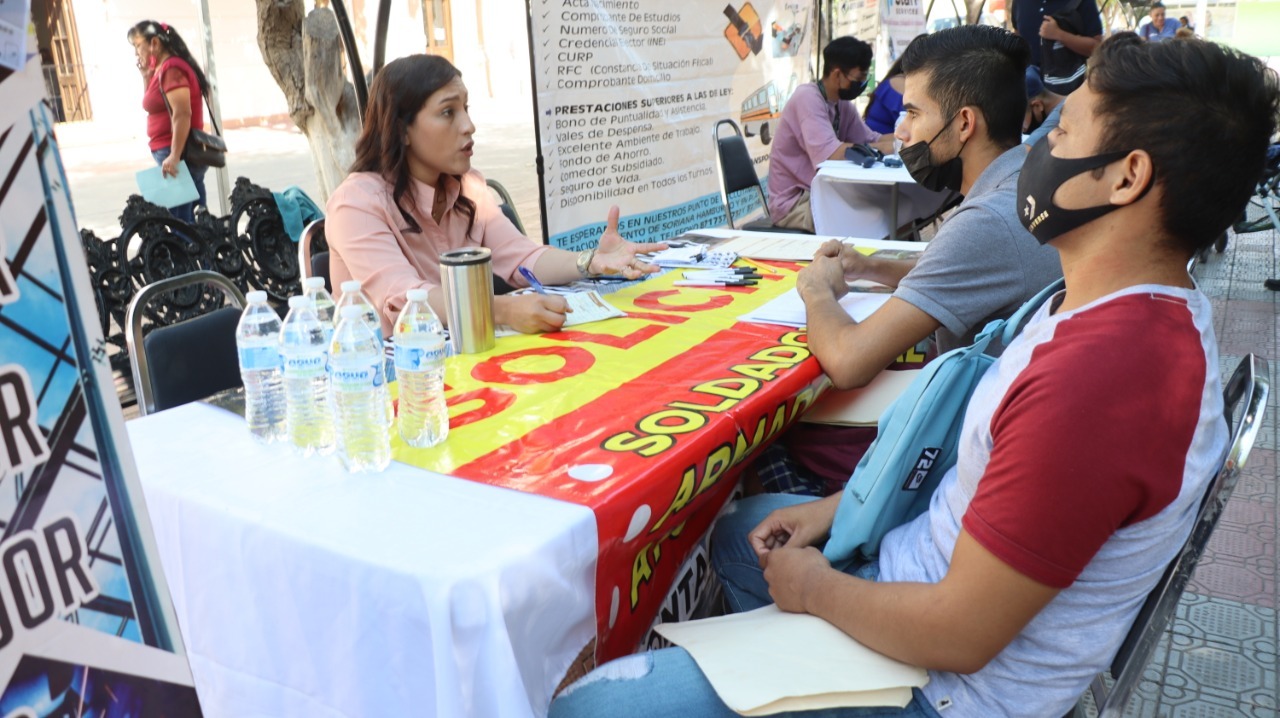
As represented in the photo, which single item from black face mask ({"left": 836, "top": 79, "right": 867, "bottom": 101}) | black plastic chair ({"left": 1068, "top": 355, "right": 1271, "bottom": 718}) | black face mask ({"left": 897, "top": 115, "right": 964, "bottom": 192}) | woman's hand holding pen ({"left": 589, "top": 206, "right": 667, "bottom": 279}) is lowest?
black plastic chair ({"left": 1068, "top": 355, "right": 1271, "bottom": 718})

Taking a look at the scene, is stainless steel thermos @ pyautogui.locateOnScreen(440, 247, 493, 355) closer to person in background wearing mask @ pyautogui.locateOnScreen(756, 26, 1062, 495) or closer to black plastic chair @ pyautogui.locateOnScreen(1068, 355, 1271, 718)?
person in background wearing mask @ pyautogui.locateOnScreen(756, 26, 1062, 495)

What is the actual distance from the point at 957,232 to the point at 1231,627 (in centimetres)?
142

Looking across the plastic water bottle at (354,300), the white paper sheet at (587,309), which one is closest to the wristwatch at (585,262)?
the white paper sheet at (587,309)

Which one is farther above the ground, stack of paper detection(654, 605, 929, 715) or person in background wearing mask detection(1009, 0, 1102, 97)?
person in background wearing mask detection(1009, 0, 1102, 97)

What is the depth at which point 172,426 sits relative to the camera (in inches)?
60.5

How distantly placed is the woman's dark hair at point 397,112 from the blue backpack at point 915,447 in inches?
60.9

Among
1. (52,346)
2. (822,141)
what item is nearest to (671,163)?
(822,141)

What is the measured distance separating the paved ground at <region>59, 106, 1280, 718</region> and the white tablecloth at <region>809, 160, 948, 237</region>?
65.9 inches

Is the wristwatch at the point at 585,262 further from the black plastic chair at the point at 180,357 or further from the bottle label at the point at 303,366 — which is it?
the bottle label at the point at 303,366

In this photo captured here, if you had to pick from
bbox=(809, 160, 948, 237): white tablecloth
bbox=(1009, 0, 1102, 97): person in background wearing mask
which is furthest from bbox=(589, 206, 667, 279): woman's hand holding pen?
bbox=(1009, 0, 1102, 97): person in background wearing mask

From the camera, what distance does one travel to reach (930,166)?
2111 mm

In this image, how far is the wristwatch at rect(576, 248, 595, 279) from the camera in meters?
2.59

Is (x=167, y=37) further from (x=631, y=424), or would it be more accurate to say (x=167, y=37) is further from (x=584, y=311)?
(x=631, y=424)

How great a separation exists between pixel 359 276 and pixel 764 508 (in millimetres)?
1195
